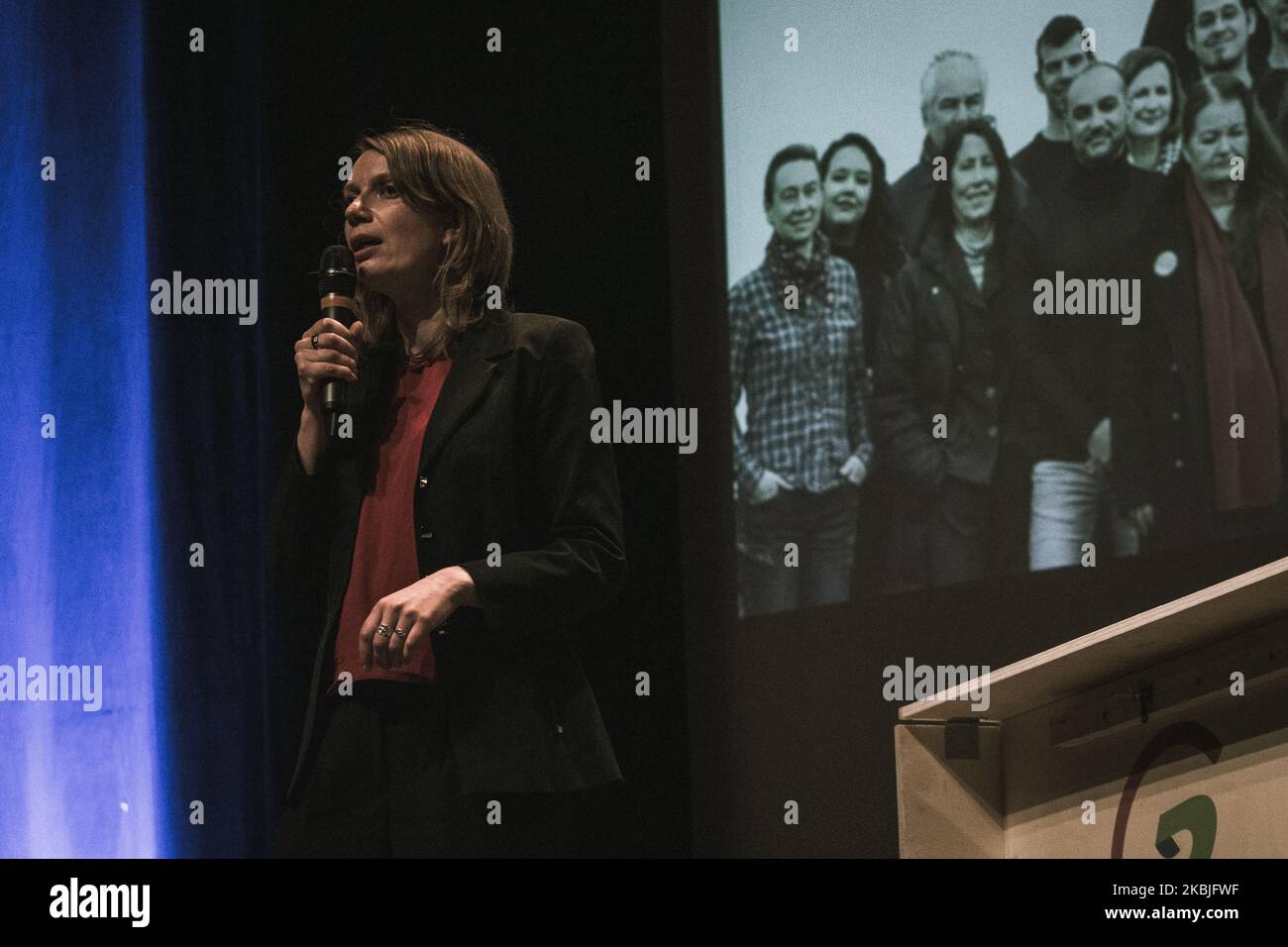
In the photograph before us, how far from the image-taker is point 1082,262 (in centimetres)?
324

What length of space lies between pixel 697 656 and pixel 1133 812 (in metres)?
1.44

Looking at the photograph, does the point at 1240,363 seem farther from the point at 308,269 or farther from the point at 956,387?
the point at 308,269

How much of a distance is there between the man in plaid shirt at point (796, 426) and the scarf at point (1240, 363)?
78 centimetres

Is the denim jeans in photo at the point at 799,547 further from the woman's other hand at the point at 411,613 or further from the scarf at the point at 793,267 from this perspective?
the woman's other hand at the point at 411,613

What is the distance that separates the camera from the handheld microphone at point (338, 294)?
1.81 metres

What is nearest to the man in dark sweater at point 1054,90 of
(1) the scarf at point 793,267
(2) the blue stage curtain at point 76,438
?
(1) the scarf at point 793,267

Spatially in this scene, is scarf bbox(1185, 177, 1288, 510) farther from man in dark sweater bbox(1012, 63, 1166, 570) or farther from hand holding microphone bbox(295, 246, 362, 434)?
hand holding microphone bbox(295, 246, 362, 434)

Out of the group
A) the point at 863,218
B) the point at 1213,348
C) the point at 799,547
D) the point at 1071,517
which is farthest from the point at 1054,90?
the point at 799,547

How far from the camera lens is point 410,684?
170 cm

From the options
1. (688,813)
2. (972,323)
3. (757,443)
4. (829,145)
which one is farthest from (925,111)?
(688,813)

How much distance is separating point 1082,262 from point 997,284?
197 millimetres

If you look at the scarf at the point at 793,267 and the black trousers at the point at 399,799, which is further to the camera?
the scarf at the point at 793,267

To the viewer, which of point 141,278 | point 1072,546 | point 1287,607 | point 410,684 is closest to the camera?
point 1287,607

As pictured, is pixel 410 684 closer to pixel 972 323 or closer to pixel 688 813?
pixel 688 813
